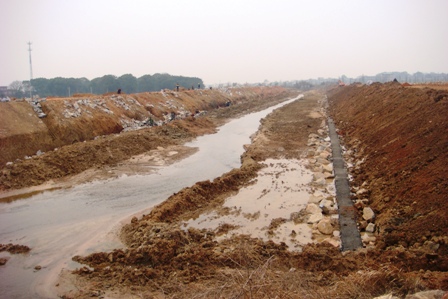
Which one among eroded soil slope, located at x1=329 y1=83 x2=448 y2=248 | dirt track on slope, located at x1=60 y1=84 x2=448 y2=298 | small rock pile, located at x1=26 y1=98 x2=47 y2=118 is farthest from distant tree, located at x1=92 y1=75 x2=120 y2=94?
dirt track on slope, located at x1=60 y1=84 x2=448 y2=298

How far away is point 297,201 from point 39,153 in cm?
1509

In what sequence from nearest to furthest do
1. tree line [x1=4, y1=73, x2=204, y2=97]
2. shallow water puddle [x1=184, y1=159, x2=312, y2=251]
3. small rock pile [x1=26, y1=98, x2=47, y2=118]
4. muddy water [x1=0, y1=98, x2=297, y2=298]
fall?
muddy water [x1=0, y1=98, x2=297, y2=298] < shallow water puddle [x1=184, y1=159, x2=312, y2=251] < small rock pile [x1=26, y1=98, x2=47, y2=118] < tree line [x1=4, y1=73, x2=204, y2=97]

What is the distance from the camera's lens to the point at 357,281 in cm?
522

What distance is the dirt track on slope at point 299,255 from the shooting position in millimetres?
4934

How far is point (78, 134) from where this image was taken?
70.5ft

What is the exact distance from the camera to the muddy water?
→ 759cm

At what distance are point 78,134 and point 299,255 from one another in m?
18.9

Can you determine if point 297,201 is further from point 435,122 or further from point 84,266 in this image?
point 84,266

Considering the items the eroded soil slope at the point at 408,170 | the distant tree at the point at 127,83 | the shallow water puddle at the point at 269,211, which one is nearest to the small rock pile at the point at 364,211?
the eroded soil slope at the point at 408,170

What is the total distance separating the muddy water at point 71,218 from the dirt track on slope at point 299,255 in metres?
0.75

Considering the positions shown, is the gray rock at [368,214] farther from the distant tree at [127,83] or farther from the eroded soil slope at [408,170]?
the distant tree at [127,83]

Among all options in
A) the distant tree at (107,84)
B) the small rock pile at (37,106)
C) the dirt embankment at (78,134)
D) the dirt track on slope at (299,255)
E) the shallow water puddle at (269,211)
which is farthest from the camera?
the distant tree at (107,84)

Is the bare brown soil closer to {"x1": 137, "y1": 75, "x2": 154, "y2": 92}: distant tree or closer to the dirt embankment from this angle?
the dirt embankment

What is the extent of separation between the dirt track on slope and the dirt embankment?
8054 mm
